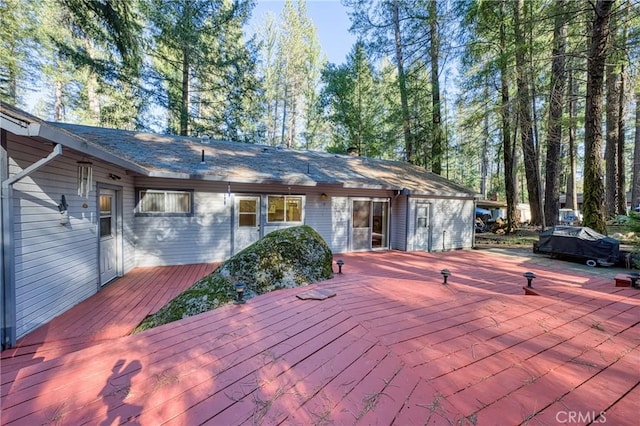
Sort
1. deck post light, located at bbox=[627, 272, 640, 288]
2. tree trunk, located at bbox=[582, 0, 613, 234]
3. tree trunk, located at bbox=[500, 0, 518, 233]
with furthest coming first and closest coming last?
1. tree trunk, located at bbox=[500, 0, 518, 233]
2. tree trunk, located at bbox=[582, 0, 613, 234]
3. deck post light, located at bbox=[627, 272, 640, 288]

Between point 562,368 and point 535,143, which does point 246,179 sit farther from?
point 535,143

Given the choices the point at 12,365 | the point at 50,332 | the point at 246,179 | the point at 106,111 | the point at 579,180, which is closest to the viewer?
the point at 12,365

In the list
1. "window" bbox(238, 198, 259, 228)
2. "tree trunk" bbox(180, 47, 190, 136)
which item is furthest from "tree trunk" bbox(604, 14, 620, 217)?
"tree trunk" bbox(180, 47, 190, 136)

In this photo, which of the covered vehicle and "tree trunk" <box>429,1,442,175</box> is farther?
"tree trunk" <box>429,1,442,175</box>

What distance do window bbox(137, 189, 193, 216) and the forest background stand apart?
4378mm

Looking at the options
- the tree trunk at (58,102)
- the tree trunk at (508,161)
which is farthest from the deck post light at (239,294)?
the tree trunk at (58,102)

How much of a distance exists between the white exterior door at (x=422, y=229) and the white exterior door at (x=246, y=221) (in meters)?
5.08

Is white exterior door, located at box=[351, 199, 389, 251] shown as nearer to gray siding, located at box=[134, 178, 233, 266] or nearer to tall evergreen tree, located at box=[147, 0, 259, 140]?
gray siding, located at box=[134, 178, 233, 266]

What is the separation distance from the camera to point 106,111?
36.8 ft

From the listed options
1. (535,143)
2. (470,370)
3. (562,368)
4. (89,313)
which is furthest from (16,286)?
(535,143)

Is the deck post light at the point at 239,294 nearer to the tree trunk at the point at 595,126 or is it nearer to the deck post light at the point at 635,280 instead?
the deck post light at the point at 635,280

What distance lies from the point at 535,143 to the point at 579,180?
80.4 ft

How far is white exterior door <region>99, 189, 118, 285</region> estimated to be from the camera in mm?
4989

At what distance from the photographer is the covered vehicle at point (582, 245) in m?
6.60
